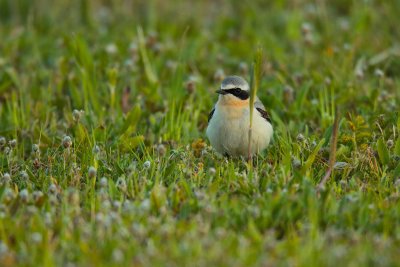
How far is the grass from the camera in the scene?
511 cm

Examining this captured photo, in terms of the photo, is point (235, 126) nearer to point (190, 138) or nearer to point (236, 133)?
point (236, 133)

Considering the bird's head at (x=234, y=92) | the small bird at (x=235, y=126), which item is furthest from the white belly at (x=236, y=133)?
the bird's head at (x=234, y=92)

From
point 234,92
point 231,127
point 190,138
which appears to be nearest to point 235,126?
point 231,127

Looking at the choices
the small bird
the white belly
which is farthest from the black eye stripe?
the white belly

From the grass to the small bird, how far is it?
15 cm

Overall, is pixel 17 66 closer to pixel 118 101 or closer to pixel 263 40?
pixel 118 101

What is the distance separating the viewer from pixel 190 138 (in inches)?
316

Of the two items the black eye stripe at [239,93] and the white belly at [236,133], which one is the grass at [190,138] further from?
the black eye stripe at [239,93]

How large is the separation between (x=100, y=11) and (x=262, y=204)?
7.67 m

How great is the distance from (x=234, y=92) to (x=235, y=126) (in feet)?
1.29

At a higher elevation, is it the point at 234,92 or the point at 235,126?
the point at 234,92

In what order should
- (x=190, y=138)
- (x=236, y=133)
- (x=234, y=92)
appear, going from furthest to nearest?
(x=190, y=138)
(x=234, y=92)
(x=236, y=133)

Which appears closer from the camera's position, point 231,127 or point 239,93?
point 231,127

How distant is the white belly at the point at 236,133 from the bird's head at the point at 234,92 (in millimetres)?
122
